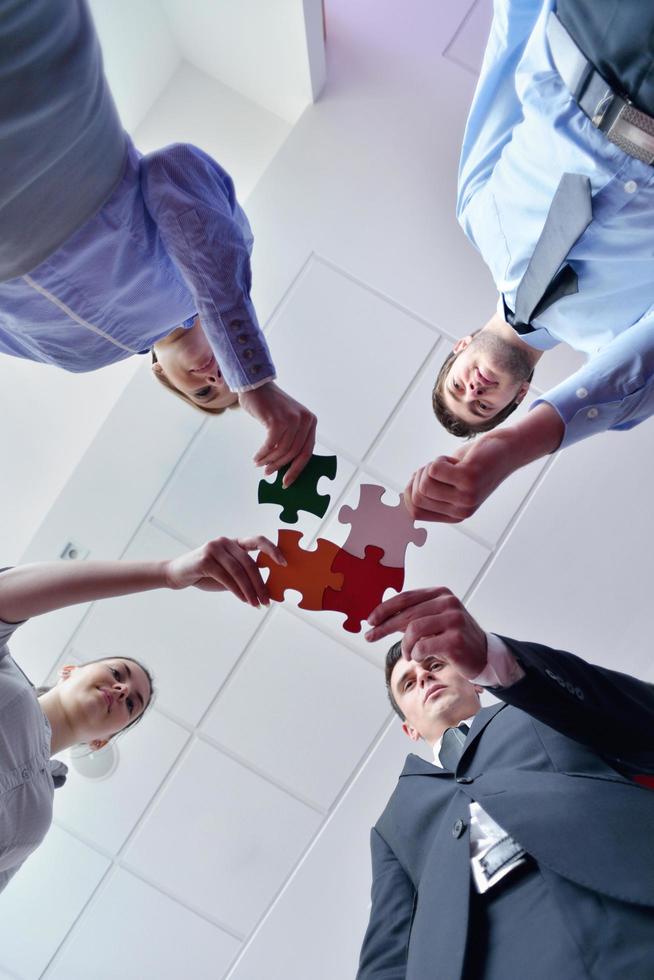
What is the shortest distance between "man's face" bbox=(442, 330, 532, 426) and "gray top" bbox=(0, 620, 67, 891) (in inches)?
66.1


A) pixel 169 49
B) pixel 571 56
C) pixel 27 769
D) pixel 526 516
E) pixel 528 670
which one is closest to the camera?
pixel 571 56

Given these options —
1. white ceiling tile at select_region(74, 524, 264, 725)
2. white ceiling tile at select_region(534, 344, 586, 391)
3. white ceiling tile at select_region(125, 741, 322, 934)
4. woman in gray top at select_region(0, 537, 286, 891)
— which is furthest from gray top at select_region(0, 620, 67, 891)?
white ceiling tile at select_region(534, 344, 586, 391)

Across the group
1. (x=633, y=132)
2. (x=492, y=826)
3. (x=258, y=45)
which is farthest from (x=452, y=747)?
(x=258, y=45)

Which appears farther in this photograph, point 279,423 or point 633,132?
point 279,423

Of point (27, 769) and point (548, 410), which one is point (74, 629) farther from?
point (548, 410)

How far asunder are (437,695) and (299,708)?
0.81 meters

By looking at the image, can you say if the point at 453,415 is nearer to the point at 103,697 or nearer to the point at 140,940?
the point at 103,697

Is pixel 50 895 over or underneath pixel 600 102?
underneath

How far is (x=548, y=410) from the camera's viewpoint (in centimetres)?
157

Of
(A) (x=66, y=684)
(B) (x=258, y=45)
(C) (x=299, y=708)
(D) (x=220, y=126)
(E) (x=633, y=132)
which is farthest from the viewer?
(D) (x=220, y=126)

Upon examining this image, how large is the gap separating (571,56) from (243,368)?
0.90m

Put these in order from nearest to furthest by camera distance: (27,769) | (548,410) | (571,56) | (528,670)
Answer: (571,56) < (548,410) < (528,670) < (27,769)

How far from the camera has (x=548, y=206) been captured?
1834mm

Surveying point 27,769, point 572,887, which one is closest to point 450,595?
point 572,887
